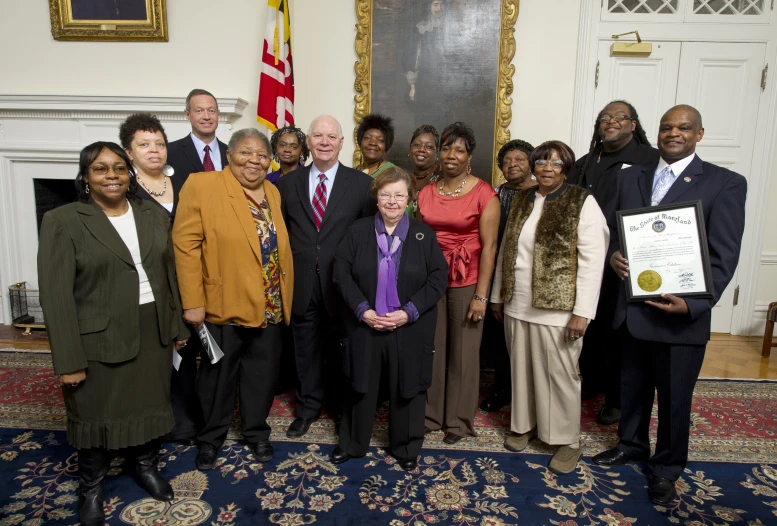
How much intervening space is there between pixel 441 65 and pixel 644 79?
1.83 meters

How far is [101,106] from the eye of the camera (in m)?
4.35

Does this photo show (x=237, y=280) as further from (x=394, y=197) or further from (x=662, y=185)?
(x=662, y=185)

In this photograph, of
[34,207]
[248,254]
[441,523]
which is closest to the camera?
[441,523]

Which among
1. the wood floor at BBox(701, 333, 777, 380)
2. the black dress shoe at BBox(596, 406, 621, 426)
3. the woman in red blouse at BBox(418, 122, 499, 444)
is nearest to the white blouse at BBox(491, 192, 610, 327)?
the woman in red blouse at BBox(418, 122, 499, 444)

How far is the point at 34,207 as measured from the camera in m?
4.74

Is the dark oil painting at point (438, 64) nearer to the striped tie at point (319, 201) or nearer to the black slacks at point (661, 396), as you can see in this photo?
the striped tie at point (319, 201)

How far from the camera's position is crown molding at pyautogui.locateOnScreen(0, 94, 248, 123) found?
4293 millimetres

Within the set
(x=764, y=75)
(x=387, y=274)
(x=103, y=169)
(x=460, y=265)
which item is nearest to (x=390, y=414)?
(x=387, y=274)

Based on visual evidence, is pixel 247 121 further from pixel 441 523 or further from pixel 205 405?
pixel 441 523

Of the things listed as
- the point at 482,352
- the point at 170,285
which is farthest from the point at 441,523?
the point at 482,352

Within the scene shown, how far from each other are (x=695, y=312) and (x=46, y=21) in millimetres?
5415

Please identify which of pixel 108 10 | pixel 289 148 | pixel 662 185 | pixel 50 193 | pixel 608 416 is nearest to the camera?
pixel 662 185

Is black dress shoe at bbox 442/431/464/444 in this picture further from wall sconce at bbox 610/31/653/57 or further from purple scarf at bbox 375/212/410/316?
wall sconce at bbox 610/31/653/57

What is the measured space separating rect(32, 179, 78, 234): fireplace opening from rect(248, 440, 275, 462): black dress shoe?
11.5ft
